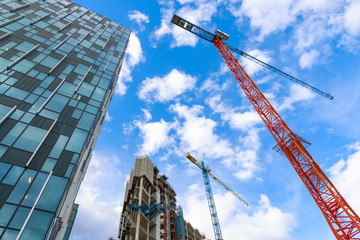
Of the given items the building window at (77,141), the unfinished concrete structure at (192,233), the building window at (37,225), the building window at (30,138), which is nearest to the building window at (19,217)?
the building window at (37,225)

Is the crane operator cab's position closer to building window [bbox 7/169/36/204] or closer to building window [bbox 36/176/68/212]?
building window [bbox 36/176/68/212]

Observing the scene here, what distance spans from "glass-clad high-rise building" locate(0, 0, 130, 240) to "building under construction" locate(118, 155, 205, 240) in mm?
19376

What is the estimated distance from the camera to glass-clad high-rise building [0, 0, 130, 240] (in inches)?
668

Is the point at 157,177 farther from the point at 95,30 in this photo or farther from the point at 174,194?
the point at 95,30

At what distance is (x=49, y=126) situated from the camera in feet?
75.0

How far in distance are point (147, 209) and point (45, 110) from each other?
2719 centimetres

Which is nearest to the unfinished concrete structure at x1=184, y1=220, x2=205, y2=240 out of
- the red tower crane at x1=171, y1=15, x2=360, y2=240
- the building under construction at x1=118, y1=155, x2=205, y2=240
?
the building under construction at x1=118, y1=155, x2=205, y2=240

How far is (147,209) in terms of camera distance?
40.1 m

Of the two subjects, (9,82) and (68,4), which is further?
(68,4)

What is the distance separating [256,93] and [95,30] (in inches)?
1667

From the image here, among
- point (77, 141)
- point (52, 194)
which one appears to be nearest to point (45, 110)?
point (77, 141)

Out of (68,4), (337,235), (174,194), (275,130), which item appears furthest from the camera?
(174,194)

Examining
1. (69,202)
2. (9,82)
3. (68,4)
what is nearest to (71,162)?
(69,202)

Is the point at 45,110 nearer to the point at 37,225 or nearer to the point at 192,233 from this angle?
the point at 37,225
